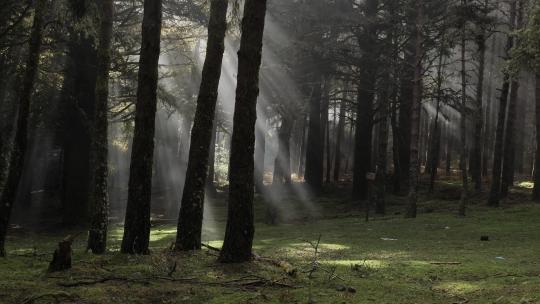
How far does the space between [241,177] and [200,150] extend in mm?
1975

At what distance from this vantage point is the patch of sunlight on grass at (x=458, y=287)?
7133 mm

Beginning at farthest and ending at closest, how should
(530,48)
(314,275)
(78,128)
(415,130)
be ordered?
(415,130), (78,128), (530,48), (314,275)

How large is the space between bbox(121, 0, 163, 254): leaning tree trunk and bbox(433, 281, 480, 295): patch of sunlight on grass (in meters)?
5.46

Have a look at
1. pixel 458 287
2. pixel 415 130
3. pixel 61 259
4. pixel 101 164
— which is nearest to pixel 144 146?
pixel 101 164

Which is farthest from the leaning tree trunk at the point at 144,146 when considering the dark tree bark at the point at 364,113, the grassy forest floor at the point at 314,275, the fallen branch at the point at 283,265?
the dark tree bark at the point at 364,113

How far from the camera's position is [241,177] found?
8719mm

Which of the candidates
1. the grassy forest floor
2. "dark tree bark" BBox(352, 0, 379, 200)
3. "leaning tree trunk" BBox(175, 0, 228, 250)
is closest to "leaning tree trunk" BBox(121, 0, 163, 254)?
the grassy forest floor

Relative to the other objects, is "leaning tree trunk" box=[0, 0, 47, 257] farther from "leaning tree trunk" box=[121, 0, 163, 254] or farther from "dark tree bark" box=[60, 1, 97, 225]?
"dark tree bark" box=[60, 1, 97, 225]

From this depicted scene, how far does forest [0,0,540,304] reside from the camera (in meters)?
7.95

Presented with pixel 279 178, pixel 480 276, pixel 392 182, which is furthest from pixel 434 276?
pixel 279 178

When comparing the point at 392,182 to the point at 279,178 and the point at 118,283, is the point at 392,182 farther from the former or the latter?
the point at 118,283

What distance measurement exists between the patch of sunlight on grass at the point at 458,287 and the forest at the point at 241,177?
0.06 m

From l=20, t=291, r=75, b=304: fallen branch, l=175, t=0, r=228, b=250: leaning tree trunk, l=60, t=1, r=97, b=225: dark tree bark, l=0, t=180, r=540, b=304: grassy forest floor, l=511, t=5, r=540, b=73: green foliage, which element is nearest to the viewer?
l=20, t=291, r=75, b=304: fallen branch

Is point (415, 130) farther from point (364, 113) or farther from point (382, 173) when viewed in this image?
point (364, 113)
